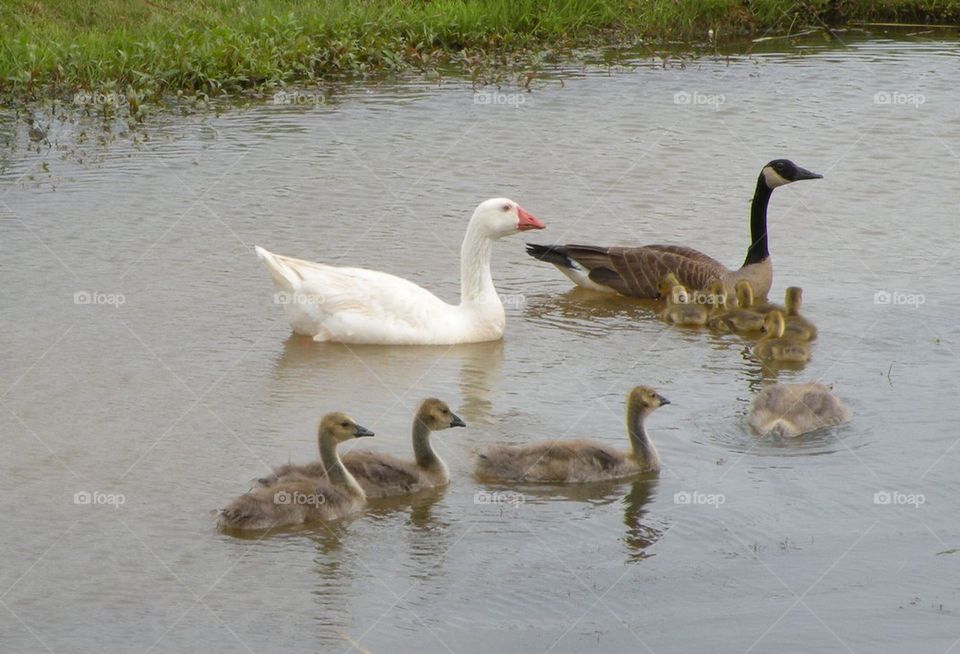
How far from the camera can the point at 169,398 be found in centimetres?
920

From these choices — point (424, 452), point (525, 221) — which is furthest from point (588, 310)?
point (424, 452)

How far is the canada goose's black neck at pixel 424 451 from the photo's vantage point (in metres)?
7.95

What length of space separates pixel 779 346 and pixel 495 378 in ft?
6.15

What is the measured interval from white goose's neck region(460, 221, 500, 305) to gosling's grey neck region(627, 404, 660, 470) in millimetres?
2371

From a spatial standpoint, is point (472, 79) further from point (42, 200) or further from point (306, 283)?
point (306, 283)

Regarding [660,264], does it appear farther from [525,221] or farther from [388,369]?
[388,369]

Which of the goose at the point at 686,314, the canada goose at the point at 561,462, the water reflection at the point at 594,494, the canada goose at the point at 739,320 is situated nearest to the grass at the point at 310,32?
the goose at the point at 686,314

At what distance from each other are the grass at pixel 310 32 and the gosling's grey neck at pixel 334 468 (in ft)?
27.2

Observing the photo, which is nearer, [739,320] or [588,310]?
[739,320]

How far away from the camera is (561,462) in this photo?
8.00 metres

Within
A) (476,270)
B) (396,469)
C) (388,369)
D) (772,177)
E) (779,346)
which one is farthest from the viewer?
(772,177)

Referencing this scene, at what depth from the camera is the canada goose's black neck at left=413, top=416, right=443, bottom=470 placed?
795 cm

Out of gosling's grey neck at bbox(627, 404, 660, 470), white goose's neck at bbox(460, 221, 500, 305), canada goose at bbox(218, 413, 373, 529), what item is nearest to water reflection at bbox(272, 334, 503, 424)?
white goose's neck at bbox(460, 221, 500, 305)

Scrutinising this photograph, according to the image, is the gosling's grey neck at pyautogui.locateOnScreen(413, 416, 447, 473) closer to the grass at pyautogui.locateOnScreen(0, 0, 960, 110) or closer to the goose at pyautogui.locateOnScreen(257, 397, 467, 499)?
the goose at pyautogui.locateOnScreen(257, 397, 467, 499)
